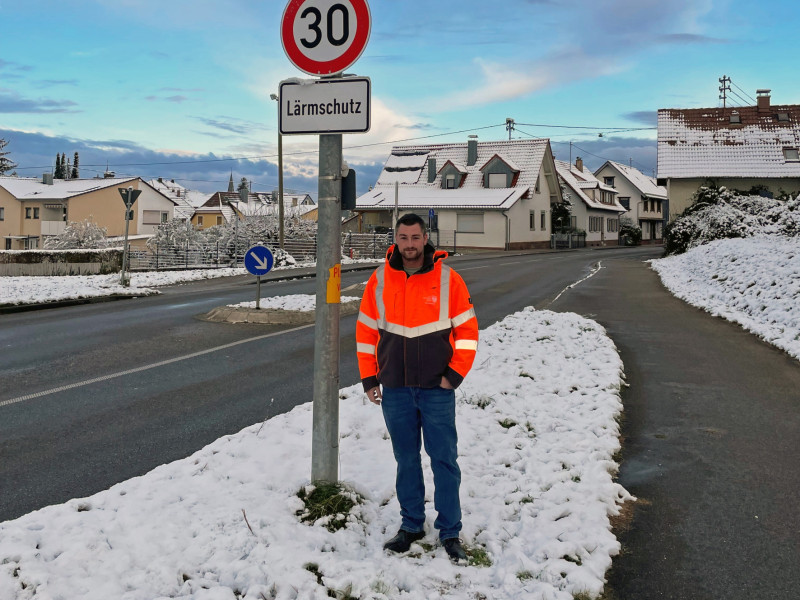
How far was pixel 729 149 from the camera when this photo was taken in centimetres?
4247

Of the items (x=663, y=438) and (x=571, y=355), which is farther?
(x=571, y=355)

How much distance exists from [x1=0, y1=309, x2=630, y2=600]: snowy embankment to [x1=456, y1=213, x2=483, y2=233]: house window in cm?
4621

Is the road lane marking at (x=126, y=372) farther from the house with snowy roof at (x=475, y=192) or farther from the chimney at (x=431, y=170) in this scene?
the chimney at (x=431, y=170)

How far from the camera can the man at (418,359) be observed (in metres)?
3.76

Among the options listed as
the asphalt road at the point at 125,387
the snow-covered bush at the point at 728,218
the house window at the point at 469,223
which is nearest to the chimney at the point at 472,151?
the house window at the point at 469,223

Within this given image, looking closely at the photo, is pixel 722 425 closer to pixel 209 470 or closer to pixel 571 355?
pixel 571 355

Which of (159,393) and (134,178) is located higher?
(134,178)

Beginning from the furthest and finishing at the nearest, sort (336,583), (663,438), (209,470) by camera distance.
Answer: (663,438)
(209,470)
(336,583)

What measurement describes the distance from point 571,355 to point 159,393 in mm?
5059

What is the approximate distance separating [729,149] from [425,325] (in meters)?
44.5

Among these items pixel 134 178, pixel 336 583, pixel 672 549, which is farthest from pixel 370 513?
pixel 134 178

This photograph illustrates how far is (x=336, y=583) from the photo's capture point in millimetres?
3312

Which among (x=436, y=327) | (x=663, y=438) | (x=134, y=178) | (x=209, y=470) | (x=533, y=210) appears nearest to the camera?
(x=436, y=327)

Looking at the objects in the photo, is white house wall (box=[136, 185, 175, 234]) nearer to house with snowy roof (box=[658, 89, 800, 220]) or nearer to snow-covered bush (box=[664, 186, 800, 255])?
house with snowy roof (box=[658, 89, 800, 220])
